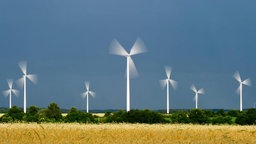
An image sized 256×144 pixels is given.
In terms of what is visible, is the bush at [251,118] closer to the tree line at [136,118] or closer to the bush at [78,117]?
the tree line at [136,118]

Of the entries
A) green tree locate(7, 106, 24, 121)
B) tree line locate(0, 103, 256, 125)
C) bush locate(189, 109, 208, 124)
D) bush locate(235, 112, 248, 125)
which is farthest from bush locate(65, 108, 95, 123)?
bush locate(235, 112, 248, 125)

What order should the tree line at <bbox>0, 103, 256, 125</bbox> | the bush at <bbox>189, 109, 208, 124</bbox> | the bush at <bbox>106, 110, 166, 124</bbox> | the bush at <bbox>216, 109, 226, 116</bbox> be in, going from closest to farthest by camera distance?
Answer: the bush at <bbox>106, 110, 166, 124</bbox>
the tree line at <bbox>0, 103, 256, 125</bbox>
the bush at <bbox>189, 109, 208, 124</bbox>
the bush at <bbox>216, 109, 226, 116</bbox>

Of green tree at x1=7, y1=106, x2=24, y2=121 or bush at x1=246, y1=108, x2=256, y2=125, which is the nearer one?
bush at x1=246, y1=108, x2=256, y2=125

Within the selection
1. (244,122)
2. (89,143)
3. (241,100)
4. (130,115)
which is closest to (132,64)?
(130,115)

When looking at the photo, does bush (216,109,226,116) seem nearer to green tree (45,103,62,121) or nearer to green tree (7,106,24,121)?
green tree (45,103,62,121)

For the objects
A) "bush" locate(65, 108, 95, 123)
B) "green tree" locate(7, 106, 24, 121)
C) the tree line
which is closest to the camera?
the tree line

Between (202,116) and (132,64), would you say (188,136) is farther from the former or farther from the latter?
(202,116)

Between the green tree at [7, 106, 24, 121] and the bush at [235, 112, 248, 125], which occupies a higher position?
the green tree at [7, 106, 24, 121]

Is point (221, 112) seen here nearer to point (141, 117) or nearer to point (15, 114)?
point (15, 114)

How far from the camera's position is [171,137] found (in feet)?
101

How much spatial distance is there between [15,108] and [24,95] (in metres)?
5.11

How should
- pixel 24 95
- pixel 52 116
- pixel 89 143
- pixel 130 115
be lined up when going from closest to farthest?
pixel 89 143, pixel 130 115, pixel 52 116, pixel 24 95

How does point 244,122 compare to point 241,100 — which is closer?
point 244,122

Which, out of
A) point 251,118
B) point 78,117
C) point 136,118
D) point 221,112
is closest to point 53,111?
point 78,117
